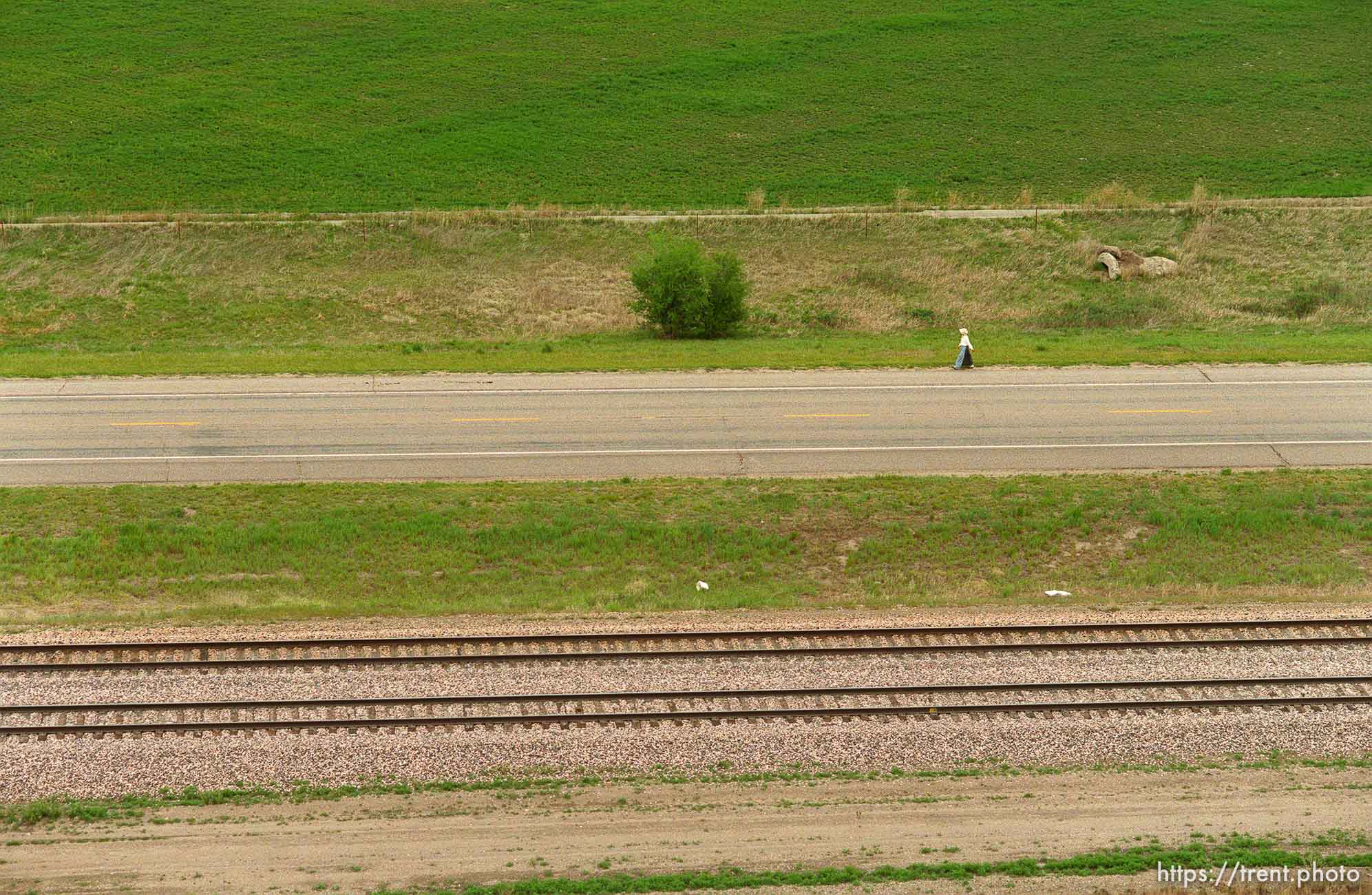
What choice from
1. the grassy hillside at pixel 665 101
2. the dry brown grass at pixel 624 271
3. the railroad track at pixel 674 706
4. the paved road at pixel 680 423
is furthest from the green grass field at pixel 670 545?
the grassy hillside at pixel 665 101

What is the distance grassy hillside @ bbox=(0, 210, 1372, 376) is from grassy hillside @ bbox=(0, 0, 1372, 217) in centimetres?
361

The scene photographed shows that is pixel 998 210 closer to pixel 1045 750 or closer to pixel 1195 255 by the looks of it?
pixel 1195 255

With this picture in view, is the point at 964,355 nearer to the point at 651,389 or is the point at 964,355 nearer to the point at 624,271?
the point at 651,389

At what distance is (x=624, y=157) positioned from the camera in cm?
4994

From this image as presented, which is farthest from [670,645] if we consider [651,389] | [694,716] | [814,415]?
[651,389]

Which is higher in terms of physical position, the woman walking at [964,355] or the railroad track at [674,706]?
the woman walking at [964,355]

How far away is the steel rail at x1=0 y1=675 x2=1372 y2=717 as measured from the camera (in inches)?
709

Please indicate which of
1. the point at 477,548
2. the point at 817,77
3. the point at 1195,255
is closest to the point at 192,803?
the point at 477,548

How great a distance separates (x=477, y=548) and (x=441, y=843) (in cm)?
847

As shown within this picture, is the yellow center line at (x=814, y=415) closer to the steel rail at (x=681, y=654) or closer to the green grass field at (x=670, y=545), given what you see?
the green grass field at (x=670, y=545)

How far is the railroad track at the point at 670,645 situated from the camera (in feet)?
63.5

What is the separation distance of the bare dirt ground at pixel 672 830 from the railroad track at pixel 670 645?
10.9 feet

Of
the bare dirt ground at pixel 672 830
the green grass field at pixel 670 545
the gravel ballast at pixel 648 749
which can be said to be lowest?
the bare dirt ground at pixel 672 830

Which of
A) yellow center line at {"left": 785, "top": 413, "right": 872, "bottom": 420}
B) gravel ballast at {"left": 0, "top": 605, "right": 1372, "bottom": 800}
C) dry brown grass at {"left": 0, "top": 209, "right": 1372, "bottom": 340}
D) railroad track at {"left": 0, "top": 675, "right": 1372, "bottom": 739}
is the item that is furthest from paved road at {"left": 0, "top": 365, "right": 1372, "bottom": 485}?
railroad track at {"left": 0, "top": 675, "right": 1372, "bottom": 739}
